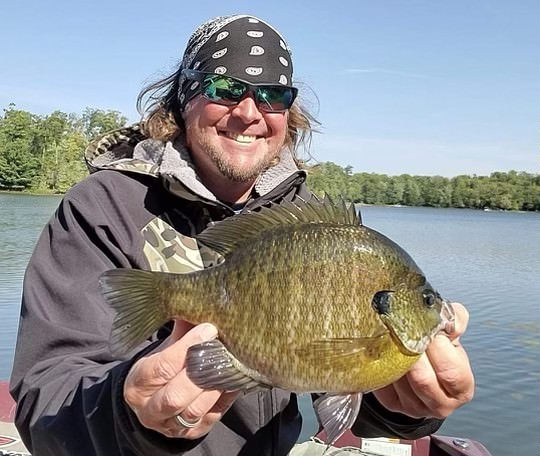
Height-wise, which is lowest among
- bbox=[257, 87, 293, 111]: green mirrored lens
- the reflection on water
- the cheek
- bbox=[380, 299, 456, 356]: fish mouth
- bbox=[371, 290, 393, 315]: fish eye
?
the reflection on water

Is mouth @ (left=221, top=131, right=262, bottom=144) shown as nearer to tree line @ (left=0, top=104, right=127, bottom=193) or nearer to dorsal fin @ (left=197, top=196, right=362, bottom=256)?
dorsal fin @ (left=197, top=196, right=362, bottom=256)

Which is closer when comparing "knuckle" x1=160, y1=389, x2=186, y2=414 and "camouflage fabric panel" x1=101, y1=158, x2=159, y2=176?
"knuckle" x1=160, y1=389, x2=186, y2=414

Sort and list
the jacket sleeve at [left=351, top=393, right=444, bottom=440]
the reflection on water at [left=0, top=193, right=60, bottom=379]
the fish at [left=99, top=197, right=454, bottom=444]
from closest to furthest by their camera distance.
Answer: the fish at [left=99, top=197, right=454, bottom=444], the jacket sleeve at [left=351, top=393, right=444, bottom=440], the reflection on water at [left=0, top=193, right=60, bottom=379]

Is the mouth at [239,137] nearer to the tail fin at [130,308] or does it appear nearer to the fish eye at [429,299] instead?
the tail fin at [130,308]

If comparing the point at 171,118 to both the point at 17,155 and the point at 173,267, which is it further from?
the point at 17,155

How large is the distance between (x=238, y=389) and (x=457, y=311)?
72 centimetres

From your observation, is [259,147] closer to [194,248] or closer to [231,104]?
[231,104]

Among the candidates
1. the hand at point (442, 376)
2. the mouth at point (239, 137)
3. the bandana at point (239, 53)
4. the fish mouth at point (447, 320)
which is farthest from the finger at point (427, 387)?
the bandana at point (239, 53)

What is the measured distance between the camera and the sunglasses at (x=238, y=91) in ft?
10.4

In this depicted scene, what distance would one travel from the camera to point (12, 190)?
6675cm

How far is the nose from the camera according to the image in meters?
3.16

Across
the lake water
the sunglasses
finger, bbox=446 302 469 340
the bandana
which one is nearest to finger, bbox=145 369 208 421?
finger, bbox=446 302 469 340

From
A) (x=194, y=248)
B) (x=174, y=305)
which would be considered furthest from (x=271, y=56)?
(x=174, y=305)

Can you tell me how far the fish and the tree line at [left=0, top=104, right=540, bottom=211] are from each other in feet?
169
